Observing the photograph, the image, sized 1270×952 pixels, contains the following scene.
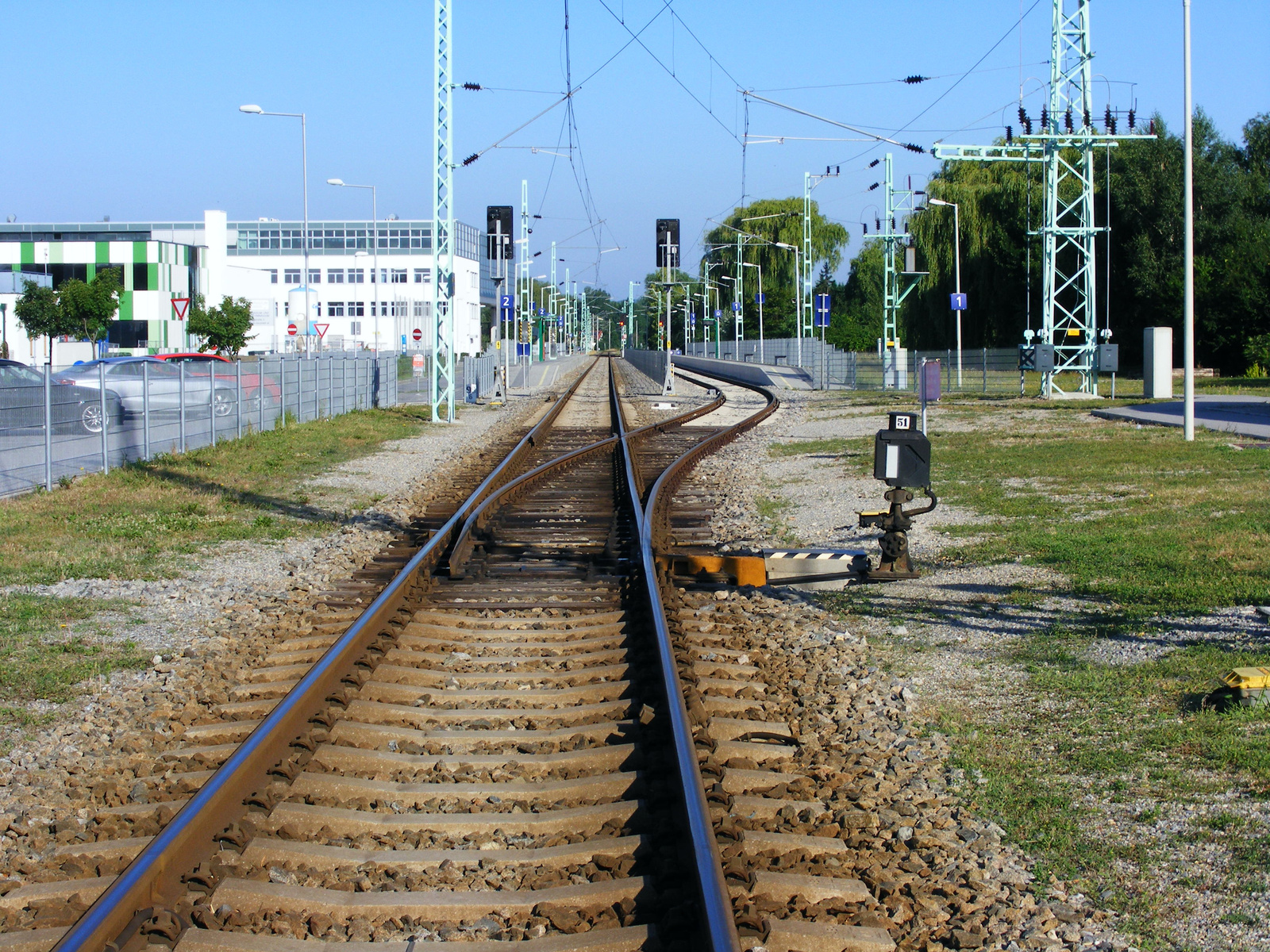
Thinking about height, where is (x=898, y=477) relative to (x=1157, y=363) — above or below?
below

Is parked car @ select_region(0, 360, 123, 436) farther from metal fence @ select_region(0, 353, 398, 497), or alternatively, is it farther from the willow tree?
the willow tree

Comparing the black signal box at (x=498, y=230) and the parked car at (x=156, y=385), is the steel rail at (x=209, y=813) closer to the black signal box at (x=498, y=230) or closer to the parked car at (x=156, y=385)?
the parked car at (x=156, y=385)

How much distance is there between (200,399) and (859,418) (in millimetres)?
16628

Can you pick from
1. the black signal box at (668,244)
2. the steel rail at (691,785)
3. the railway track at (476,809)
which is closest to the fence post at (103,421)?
the steel rail at (691,785)

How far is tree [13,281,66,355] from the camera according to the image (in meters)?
68.1

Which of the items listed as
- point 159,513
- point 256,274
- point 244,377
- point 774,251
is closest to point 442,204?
point 244,377

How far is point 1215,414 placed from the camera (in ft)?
94.4

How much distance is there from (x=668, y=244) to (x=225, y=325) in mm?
36222

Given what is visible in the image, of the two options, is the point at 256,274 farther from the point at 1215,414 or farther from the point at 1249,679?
the point at 1249,679

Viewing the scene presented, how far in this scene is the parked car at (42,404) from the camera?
15.4 m

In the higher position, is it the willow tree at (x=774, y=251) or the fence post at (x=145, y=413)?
the willow tree at (x=774, y=251)

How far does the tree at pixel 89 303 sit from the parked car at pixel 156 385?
49.1 metres

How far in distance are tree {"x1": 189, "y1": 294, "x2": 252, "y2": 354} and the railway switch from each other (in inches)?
2405

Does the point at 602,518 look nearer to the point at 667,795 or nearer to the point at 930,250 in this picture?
the point at 667,795
